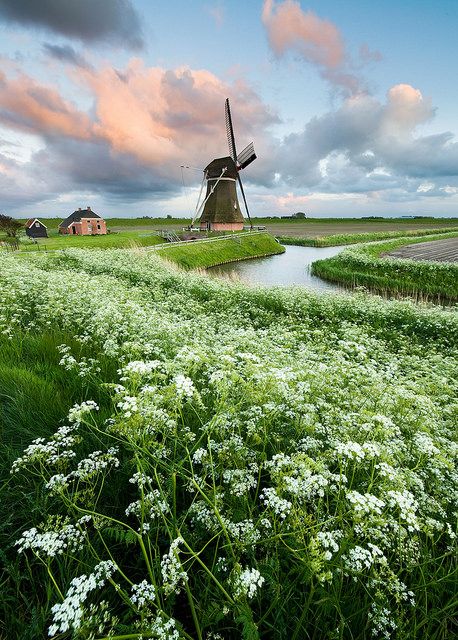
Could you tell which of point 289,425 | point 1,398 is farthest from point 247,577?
point 1,398

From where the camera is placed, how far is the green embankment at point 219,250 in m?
35.7

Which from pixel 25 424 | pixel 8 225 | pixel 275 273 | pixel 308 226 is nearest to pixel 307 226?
pixel 308 226

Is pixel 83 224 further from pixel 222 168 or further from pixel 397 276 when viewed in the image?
pixel 397 276

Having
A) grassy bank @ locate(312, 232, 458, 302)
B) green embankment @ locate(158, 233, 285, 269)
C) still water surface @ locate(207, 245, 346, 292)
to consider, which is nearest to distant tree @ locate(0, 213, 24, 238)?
green embankment @ locate(158, 233, 285, 269)

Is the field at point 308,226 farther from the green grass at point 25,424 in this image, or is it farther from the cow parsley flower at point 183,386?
the cow parsley flower at point 183,386

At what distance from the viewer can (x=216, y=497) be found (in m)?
2.45

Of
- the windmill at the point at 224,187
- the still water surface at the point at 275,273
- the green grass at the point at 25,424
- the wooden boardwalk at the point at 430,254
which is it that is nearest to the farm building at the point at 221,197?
the windmill at the point at 224,187

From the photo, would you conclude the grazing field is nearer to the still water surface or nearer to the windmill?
the still water surface

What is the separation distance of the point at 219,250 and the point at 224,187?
A: 64.2 ft

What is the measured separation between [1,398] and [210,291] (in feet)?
42.8

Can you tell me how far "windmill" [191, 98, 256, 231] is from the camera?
183 ft

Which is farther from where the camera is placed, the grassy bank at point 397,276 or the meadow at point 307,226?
the meadow at point 307,226

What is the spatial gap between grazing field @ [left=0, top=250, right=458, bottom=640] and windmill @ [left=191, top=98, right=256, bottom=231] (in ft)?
174

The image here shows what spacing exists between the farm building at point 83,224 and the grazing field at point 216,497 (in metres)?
65.3
